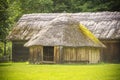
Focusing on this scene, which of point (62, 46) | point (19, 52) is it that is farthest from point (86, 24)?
point (62, 46)

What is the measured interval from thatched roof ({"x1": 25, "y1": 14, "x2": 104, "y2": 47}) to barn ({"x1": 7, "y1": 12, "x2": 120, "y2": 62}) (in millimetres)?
1359

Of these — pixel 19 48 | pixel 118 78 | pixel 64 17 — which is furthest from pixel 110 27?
pixel 118 78

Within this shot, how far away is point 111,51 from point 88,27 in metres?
1.83

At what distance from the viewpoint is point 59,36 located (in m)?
16.2

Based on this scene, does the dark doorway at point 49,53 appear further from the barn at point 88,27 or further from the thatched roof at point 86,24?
the thatched roof at point 86,24

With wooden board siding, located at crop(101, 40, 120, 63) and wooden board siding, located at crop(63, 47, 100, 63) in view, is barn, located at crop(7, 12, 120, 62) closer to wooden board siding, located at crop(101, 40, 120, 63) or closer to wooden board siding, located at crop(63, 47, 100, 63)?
wooden board siding, located at crop(101, 40, 120, 63)

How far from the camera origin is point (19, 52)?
1803cm

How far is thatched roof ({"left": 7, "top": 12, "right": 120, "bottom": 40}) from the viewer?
18594 millimetres

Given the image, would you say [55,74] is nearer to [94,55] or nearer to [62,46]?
[62,46]

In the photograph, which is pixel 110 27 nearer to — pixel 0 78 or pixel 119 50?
pixel 119 50

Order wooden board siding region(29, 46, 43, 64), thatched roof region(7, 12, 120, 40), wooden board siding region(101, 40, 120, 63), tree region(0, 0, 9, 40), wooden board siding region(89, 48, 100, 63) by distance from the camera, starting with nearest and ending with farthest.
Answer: tree region(0, 0, 9, 40), wooden board siding region(29, 46, 43, 64), wooden board siding region(89, 48, 100, 63), wooden board siding region(101, 40, 120, 63), thatched roof region(7, 12, 120, 40)

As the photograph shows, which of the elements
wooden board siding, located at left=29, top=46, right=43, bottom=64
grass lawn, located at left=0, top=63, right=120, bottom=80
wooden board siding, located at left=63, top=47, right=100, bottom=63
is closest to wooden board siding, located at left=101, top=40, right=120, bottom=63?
wooden board siding, located at left=63, top=47, right=100, bottom=63

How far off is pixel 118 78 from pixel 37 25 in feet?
40.6

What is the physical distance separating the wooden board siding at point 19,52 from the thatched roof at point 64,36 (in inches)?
39.6
